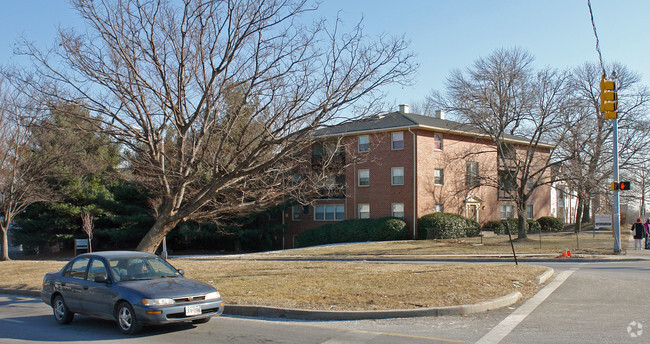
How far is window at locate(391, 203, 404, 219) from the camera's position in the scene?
3975cm

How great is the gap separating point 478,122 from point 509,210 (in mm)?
17900

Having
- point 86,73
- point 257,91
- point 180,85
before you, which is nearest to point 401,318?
point 257,91

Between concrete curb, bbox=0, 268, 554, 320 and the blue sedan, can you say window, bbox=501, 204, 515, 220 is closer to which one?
concrete curb, bbox=0, 268, 554, 320

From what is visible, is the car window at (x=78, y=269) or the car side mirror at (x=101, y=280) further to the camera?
the car window at (x=78, y=269)

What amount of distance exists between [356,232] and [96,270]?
2938 centimetres

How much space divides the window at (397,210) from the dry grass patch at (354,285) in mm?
22094

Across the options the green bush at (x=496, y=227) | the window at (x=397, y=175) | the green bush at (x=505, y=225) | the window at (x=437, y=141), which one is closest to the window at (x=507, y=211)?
the green bush at (x=505, y=225)

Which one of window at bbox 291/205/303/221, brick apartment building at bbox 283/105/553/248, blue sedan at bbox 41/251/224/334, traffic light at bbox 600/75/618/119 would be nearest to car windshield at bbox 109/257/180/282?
blue sedan at bbox 41/251/224/334

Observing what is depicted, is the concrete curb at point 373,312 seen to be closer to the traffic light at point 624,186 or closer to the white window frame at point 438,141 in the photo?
the traffic light at point 624,186

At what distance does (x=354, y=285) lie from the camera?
13.0 meters

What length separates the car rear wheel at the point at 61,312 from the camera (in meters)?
10.3

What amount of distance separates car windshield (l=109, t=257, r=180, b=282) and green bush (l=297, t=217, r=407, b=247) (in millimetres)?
28169

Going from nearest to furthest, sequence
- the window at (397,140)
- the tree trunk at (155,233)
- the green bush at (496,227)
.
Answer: the tree trunk at (155,233) < the window at (397,140) < the green bush at (496,227)

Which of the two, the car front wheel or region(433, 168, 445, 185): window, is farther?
region(433, 168, 445, 185): window
